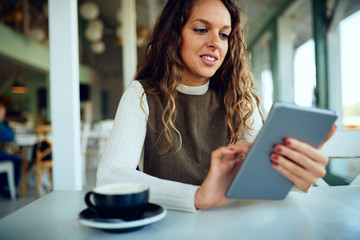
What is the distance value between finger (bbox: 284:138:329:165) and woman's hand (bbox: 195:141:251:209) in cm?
10

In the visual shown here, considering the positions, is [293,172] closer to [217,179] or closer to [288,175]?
[288,175]

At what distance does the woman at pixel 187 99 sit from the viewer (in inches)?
39.5

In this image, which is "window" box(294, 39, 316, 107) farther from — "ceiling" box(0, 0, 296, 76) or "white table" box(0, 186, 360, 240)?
"white table" box(0, 186, 360, 240)

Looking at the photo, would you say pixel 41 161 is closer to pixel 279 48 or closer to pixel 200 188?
pixel 200 188

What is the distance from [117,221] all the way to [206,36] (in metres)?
0.77

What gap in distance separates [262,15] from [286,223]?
239 inches

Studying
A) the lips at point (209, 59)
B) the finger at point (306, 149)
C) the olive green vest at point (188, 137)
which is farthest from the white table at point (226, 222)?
the lips at point (209, 59)

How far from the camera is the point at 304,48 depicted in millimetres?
4777

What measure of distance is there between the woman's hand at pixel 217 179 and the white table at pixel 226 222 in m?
0.02

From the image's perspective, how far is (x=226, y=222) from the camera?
57cm

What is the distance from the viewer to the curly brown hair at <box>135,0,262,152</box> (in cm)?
111

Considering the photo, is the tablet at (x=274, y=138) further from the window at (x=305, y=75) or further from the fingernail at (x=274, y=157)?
the window at (x=305, y=75)

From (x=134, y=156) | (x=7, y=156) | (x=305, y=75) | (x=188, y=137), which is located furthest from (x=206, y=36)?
(x=305, y=75)

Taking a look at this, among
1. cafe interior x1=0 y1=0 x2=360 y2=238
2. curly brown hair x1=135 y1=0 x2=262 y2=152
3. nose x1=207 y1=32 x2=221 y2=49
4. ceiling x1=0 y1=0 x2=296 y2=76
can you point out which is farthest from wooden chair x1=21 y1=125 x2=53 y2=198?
nose x1=207 y1=32 x2=221 y2=49
